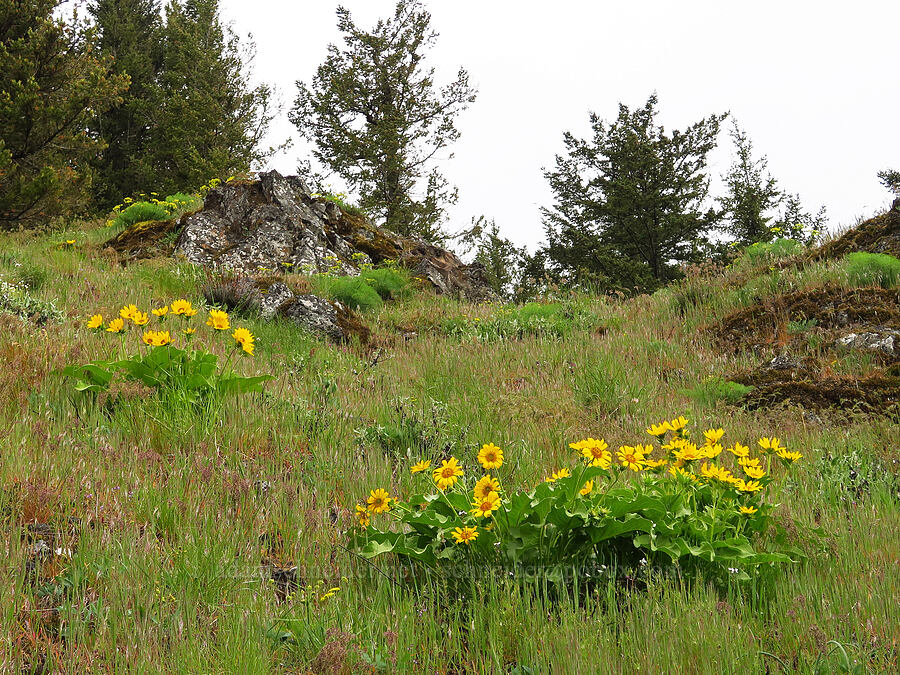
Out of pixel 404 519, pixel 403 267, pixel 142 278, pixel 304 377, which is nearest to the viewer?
pixel 404 519

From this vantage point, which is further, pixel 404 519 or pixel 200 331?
pixel 200 331

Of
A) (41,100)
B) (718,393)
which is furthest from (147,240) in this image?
(718,393)

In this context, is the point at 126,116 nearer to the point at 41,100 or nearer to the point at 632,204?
the point at 41,100

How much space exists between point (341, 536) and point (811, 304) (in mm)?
6953

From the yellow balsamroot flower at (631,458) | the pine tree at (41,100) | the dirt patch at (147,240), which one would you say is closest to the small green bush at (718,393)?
the yellow balsamroot flower at (631,458)

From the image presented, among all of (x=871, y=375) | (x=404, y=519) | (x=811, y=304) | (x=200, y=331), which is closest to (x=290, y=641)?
(x=404, y=519)

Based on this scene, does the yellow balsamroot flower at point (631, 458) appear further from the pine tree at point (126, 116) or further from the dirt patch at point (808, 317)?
the pine tree at point (126, 116)

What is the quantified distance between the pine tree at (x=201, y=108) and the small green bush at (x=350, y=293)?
16.8 meters

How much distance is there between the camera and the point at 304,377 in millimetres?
5555

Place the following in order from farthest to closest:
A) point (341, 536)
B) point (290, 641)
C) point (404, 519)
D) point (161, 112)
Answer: point (161, 112)
point (341, 536)
point (404, 519)
point (290, 641)

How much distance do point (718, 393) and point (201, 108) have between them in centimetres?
2456

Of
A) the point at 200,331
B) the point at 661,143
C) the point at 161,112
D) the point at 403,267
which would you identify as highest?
the point at 161,112

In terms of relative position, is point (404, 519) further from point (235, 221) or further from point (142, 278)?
point (235, 221)

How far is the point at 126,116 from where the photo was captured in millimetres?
26625
